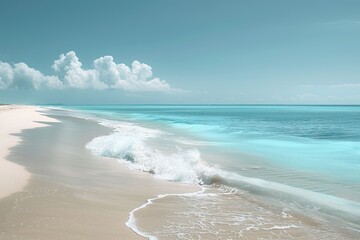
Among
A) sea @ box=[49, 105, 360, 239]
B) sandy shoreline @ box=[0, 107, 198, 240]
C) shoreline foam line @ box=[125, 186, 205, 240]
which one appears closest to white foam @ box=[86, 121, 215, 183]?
sea @ box=[49, 105, 360, 239]

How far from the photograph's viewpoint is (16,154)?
14.7 m

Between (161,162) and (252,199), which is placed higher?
(161,162)

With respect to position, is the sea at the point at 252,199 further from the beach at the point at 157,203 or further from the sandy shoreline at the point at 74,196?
the sandy shoreline at the point at 74,196

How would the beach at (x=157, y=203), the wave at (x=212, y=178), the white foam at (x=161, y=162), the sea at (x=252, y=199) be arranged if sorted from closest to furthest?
the beach at (x=157, y=203) < the sea at (x=252, y=199) < the wave at (x=212, y=178) < the white foam at (x=161, y=162)

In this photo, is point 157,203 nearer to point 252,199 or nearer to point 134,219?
point 134,219

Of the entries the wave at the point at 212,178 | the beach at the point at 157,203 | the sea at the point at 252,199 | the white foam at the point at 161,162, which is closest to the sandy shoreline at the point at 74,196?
the beach at the point at 157,203

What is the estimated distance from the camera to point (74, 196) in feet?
28.1

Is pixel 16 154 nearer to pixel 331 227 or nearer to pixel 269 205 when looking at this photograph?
pixel 269 205

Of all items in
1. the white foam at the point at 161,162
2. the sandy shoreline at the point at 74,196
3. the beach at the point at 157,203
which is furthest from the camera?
the white foam at the point at 161,162

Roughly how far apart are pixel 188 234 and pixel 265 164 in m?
9.76

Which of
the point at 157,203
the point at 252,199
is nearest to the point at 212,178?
the point at 252,199

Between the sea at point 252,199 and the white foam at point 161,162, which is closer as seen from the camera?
the sea at point 252,199

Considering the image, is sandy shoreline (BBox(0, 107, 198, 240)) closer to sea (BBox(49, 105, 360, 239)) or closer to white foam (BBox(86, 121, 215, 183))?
sea (BBox(49, 105, 360, 239))

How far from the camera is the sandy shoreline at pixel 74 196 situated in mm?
6152
